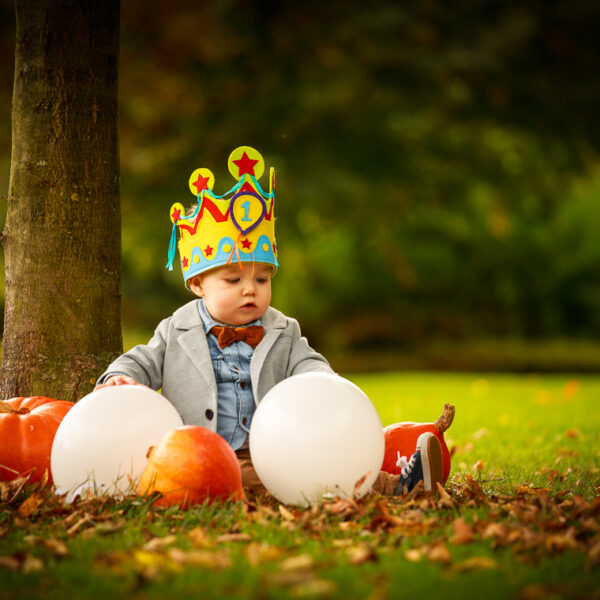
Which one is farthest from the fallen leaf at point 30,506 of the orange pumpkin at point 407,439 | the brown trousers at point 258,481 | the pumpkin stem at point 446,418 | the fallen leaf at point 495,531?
the pumpkin stem at point 446,418

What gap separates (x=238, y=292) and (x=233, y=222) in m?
0.36

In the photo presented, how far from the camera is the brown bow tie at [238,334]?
148 inches

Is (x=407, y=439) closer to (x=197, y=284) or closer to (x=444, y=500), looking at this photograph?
(x=444, y=500)

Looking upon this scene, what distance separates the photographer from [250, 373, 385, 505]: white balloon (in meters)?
3.01

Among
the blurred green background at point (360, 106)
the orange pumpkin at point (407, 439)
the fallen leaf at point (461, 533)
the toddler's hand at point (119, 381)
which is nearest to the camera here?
the fallen leaf at point (461, 533)

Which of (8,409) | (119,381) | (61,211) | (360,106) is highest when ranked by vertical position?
(360,106)

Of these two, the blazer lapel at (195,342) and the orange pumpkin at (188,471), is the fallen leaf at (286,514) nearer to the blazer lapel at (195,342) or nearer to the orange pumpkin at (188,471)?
the orange pumpkin at (188,471)

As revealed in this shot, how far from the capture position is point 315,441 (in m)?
3.01

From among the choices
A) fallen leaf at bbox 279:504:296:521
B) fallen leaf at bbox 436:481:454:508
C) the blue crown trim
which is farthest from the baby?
fallen leaf at bbox 279:504:296:521

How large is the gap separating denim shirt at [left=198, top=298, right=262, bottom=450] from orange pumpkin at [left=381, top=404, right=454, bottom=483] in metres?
0.73

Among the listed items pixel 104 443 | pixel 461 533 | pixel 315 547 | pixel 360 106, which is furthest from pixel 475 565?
pixel 360 106

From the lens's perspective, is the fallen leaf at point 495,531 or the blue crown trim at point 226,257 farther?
the blue crown trim at point 226,257

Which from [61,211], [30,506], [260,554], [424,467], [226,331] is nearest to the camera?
[260,554]

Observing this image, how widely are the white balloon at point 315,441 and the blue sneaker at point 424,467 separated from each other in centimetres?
21
